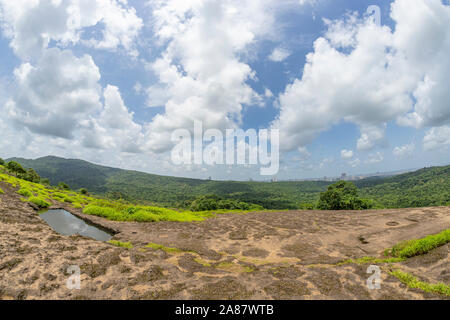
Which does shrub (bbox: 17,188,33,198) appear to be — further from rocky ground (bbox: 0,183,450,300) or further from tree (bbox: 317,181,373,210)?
tree (bbox: 317,181,373,210)

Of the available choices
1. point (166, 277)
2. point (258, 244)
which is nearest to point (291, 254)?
point (258, 244)

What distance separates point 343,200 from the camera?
179 ft

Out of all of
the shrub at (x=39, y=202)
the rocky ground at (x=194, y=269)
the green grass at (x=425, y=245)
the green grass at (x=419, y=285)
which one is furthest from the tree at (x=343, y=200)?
the shrub at (x=39, y=202)

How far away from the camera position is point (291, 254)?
15.5 m

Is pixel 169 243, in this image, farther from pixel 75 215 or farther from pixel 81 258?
pixel 75 215

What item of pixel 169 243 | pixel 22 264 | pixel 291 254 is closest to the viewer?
pixel 22 264

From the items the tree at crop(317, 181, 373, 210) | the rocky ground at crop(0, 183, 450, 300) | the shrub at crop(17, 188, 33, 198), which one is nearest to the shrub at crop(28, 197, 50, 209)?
the shrub at crop(17, 188, 33, 198)

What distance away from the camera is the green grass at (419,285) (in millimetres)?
7691

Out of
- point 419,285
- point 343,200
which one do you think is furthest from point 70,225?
point 343,200

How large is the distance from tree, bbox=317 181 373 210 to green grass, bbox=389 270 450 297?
2065 inches

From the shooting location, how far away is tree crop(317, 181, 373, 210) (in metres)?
54.2

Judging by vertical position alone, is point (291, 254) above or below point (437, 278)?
below
